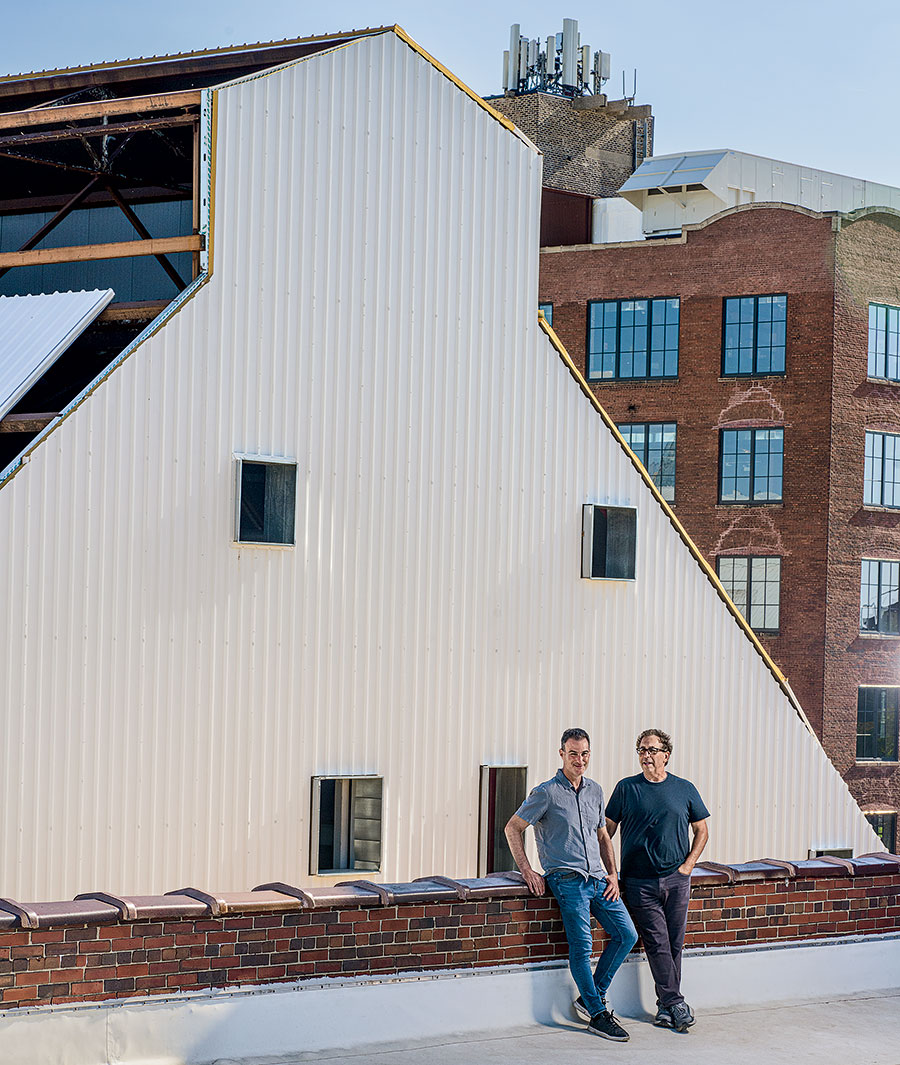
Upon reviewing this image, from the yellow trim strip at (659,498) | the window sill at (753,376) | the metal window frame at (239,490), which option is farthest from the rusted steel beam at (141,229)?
the window sill at (753,376)

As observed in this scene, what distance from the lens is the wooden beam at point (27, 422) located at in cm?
1730

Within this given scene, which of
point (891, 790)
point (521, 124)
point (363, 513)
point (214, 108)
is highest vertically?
point (521, 124)

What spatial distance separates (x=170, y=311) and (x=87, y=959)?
9.51 metres

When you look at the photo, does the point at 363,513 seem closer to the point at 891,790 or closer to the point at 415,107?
the point at 415,107

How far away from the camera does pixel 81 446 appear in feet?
54.3

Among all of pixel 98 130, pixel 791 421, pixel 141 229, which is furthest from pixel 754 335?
pixel 98 130

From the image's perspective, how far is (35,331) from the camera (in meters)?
18.7

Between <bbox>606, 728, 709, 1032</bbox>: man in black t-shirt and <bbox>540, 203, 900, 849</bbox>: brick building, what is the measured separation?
38071 millimetres

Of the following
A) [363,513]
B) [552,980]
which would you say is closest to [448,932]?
[552,980]

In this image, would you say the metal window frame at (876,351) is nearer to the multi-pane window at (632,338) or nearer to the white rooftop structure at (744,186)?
the multi-pane window at (632,338)

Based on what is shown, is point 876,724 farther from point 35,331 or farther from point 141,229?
point 35,331

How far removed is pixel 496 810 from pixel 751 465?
3123 centimetres

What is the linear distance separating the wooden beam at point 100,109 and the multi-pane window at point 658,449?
32271 mm

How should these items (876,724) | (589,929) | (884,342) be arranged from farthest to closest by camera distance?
(884,342), (876,724), (589,929)
